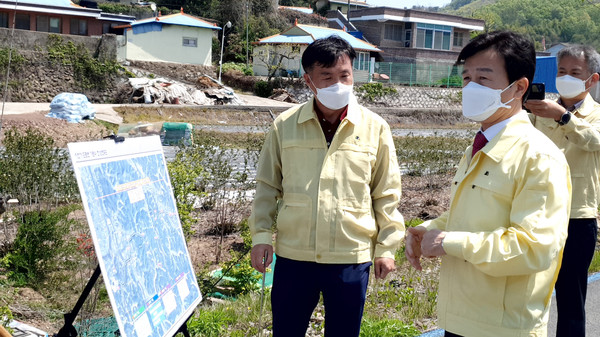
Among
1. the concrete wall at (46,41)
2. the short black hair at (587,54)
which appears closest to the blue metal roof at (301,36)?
the concrete wall at (46,41)

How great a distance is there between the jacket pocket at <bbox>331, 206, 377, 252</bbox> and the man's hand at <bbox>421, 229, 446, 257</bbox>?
28.1 inches

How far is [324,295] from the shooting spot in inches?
122

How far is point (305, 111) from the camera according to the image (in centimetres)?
322

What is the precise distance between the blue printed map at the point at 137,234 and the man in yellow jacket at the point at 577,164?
6.97 feet

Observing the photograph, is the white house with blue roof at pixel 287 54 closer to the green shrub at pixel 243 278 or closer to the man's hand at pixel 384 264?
the green shrub at pixel 243 278

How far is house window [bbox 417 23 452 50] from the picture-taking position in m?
57.2

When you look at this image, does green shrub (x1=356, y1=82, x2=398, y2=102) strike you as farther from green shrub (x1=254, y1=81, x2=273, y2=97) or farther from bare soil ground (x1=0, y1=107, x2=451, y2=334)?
bare soil ground (x1=0, y1=107, x2=451, y2=334)

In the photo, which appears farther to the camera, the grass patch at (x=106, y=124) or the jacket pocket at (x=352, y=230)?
the grass patch at (x=106, y=124)

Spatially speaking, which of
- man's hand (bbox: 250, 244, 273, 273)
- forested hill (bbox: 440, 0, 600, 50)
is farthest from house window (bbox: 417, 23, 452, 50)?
forested hill (bbox: 440, 0, 600, 50)

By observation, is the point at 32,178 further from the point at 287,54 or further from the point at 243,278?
the point at 287,54

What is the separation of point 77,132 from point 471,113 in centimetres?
1877

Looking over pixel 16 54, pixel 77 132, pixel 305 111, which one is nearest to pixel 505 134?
pixel 305 111

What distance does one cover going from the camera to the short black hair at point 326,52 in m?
3.13

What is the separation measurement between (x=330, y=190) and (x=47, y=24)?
132 ft
